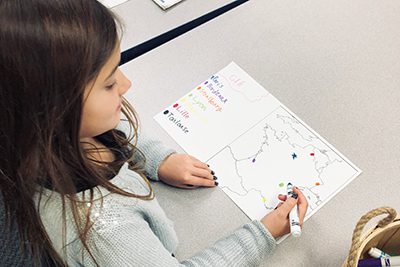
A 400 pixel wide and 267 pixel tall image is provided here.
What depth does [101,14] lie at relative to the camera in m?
0.52

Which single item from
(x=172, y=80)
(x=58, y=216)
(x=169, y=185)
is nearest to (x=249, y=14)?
(x=172, y=80)

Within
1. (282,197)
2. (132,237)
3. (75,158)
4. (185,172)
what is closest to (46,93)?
(75,158)

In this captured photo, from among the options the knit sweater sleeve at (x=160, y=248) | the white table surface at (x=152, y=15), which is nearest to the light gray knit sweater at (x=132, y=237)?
the knit sweater sleeve at (x=160, y=248)

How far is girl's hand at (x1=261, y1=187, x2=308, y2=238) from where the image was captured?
2.38 feet

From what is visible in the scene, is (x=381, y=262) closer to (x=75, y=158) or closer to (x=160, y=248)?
(x=160, y=248)

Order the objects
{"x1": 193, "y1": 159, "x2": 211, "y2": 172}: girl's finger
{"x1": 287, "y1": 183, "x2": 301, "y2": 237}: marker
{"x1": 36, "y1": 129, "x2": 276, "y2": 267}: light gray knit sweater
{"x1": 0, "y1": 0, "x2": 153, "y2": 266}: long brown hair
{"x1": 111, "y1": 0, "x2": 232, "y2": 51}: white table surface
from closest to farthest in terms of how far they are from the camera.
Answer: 1. {"x1": 0, "y1": 0, "x2": 153, "y2": 266}: long brown hair
2. {"x1": 36, "y1": 129, "x2": 276, "y2": 267}: light gray knit sweater
3. {"x1": 287, "y1": 183, "x2": 301, "y2": 237}: marker
4. {"x1": 193, "y1": 159, "x2": 211, "y2": 172}: girl's finger
5. {"x1": 111, "y1": 0, "x2": 232, "y2": 51}: white table surface

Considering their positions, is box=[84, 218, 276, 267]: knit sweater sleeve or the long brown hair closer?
the long brown hair

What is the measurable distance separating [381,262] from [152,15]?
30.8 inches

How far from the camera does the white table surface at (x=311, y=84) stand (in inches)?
29.4

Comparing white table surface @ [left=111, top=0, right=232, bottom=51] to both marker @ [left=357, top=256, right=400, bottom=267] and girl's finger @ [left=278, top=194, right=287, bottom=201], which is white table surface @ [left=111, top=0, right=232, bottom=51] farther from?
marker @ [left=357, top=256, right=400, bottom=267]

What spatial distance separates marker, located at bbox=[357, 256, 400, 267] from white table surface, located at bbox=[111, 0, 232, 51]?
0.70 metres

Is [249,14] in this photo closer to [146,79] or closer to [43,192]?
[146,79]

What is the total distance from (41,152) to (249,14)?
2.35 feet

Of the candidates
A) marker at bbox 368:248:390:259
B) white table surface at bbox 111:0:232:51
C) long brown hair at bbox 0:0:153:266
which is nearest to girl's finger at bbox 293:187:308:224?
marker at bbox 368:248:390:259
